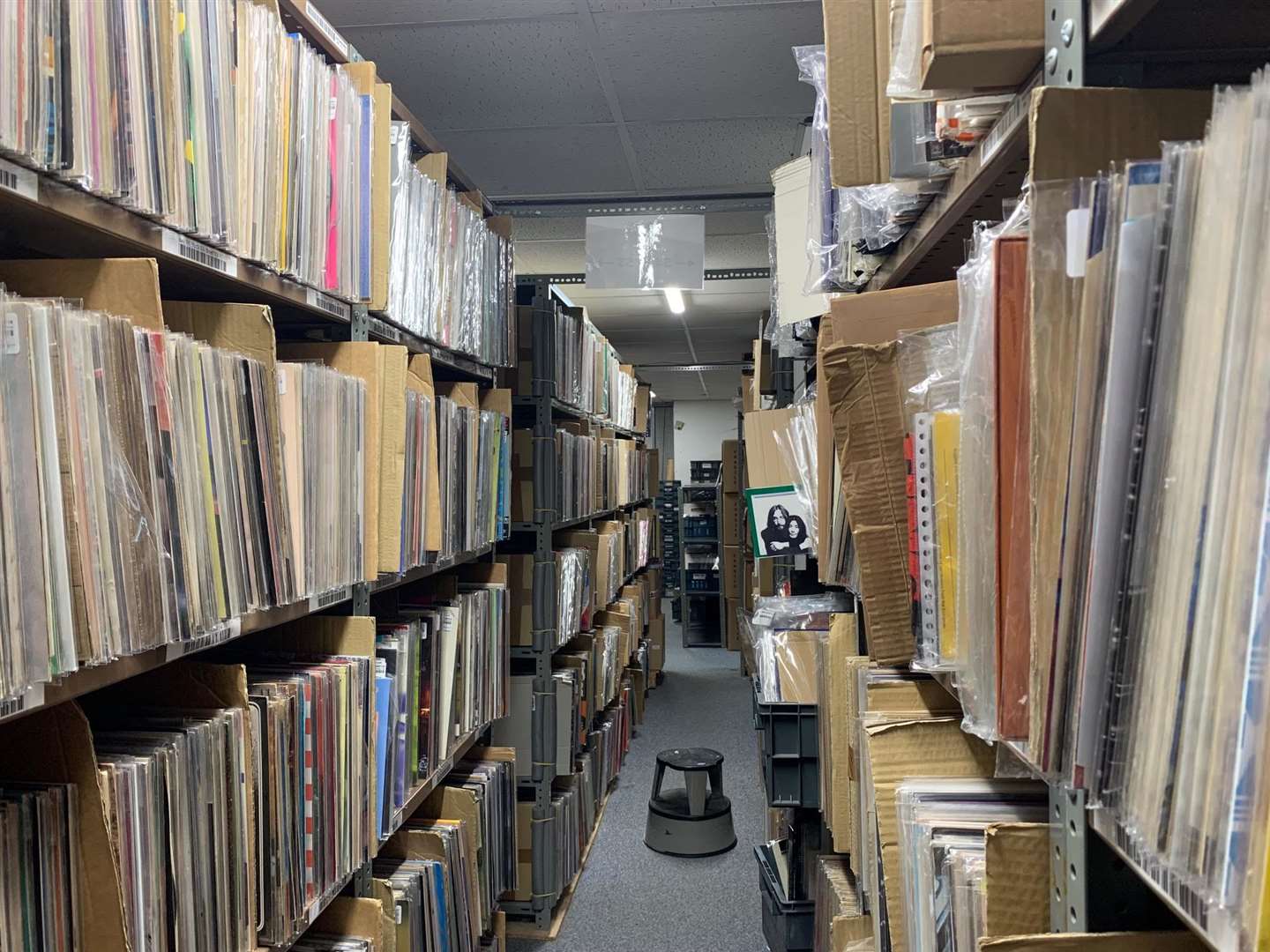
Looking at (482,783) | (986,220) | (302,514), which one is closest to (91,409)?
(302,514)

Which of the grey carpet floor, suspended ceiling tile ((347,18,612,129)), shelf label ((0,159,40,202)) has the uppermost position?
suspended ceiling tile ((347,18,612,129))

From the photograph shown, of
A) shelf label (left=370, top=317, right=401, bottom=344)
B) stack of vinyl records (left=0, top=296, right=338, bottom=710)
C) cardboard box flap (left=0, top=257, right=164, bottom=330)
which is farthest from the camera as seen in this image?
shelf label (left=370, top=317, right=401, bottom=344)

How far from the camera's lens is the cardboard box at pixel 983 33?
676 mm

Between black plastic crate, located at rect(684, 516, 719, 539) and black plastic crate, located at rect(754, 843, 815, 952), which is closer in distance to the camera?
black plastic crate, located at rect(754, 843, 815, 952)

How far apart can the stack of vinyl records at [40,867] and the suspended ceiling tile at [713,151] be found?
2.37 m

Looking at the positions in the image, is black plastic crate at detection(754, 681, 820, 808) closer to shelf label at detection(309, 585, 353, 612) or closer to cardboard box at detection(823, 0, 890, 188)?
shelf label at detection(309, 585, 353, 612)

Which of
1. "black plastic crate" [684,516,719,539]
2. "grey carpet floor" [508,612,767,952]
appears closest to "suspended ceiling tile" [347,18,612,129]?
"grey carpet floor" [508,612,767,952]

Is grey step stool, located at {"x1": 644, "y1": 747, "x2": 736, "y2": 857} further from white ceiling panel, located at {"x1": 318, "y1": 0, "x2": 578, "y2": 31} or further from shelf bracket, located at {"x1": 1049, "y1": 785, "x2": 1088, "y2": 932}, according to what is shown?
shelf bracket, located at {"x1": 1049, "y1": 785, "x2": 1088, "y2": 932}

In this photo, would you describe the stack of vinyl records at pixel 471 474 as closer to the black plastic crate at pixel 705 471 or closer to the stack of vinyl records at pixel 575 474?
the stack of vinyl records at pixel 575 474

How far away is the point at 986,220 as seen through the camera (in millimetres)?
1008

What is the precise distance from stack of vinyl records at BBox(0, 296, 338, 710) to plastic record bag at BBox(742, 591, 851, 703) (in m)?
1.04

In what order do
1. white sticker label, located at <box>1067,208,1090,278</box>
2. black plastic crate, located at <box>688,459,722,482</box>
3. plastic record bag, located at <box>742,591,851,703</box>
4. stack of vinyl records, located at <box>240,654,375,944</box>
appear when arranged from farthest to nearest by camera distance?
Answer: black plastic crate, located at <box>688,459,722,482</box>
plastic record bag, located at <box>742,591,851,703</box>
stack of vinyl records, located at <box>240,654,375,944</box>
white sticker label, located at <box>1067,208,1090,278</box>

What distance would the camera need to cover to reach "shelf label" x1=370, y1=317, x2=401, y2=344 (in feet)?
5.27

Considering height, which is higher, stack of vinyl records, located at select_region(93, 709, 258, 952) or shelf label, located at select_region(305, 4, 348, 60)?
shelf label, located at select_region(305, 4, 348, 60)
